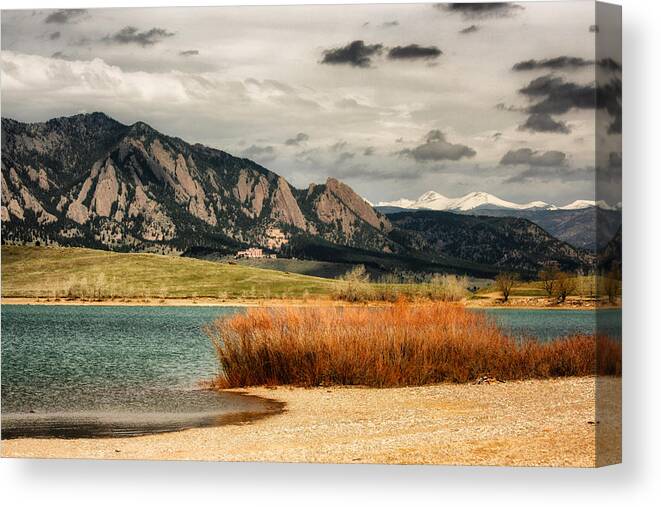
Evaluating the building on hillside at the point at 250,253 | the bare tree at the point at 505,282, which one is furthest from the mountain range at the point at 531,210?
the building on hillside at the point at 250,253

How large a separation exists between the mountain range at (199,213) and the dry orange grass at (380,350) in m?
1.63

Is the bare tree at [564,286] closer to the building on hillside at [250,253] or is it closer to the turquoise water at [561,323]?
the turquoise water at [561,323]

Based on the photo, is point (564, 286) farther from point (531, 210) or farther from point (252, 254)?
point (252, 254)

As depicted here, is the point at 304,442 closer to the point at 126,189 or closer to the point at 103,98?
the point at 103,98

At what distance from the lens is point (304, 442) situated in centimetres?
1219

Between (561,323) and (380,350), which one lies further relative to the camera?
(561,323)

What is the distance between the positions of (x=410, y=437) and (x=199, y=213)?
14.6 meters

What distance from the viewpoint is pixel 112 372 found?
17.0 meters

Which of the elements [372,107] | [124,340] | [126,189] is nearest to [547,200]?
[372,107]

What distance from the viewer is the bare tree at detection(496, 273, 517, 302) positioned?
25.5 metres

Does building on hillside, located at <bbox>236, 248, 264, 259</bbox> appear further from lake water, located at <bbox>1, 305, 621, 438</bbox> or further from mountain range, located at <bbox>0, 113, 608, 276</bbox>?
lake water, located at <bbox>1, 305, 621, 438</bbox>

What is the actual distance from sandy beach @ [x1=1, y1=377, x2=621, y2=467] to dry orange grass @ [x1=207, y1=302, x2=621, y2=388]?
75.4 inches

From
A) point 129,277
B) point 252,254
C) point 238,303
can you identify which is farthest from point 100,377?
point 238,303

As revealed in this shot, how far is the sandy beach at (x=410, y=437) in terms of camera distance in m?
11.5
